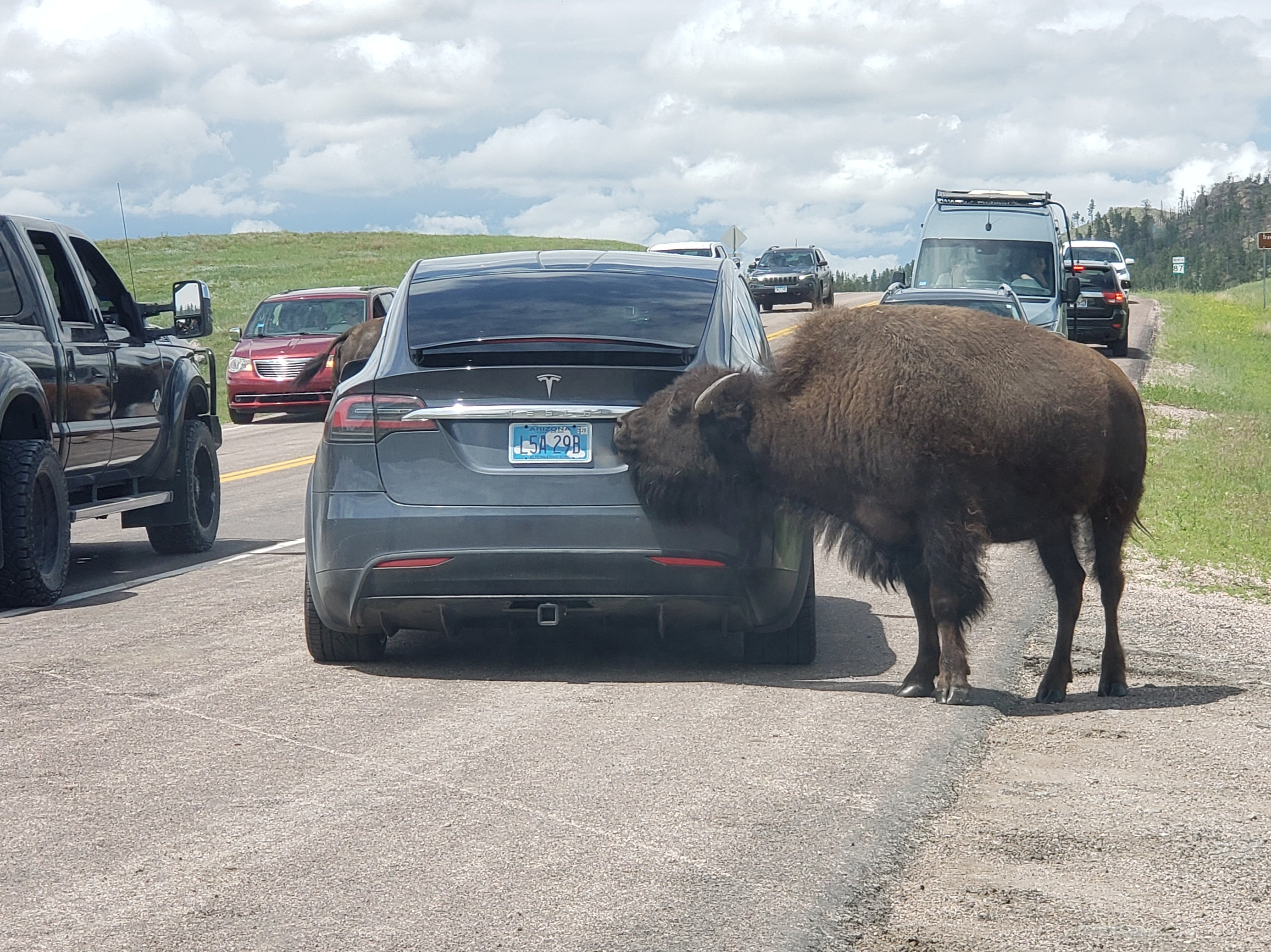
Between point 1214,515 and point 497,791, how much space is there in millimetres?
9622

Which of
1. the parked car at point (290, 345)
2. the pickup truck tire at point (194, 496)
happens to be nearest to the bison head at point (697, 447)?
the pickup truck tire at point (194, 496)

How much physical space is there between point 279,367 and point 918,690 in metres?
20.1

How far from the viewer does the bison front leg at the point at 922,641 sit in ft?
22.6

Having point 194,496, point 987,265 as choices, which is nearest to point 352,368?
point 194,496

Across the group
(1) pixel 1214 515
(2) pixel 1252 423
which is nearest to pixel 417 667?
(1) pixel 1214 515

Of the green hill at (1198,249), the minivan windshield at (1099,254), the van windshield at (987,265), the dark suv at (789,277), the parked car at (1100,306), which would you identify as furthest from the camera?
the green hill at (1198,249)

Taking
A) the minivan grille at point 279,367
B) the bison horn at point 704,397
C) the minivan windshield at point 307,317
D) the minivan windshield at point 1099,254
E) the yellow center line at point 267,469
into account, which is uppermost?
the minivan windshield at point 1099,254

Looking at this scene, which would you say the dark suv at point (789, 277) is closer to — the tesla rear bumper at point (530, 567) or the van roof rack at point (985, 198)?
the van roof rack at point (985, 198)

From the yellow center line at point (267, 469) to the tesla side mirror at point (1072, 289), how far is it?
467 inches

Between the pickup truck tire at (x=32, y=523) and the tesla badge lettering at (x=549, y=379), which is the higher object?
the tesla badge lettering at (x=549, y=379)

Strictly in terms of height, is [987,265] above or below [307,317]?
above

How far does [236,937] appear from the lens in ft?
13.3

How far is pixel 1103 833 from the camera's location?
4973 millimetres

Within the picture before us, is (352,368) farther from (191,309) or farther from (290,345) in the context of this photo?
(290,345)
